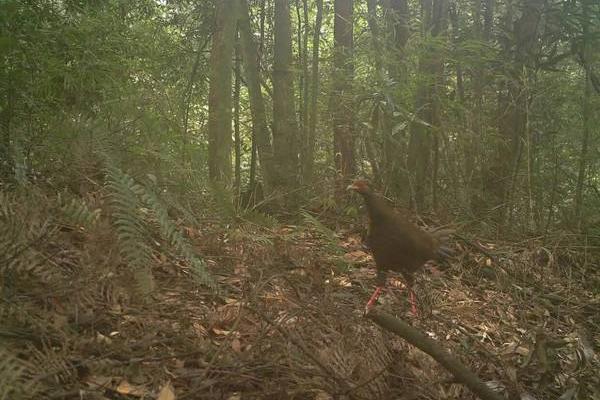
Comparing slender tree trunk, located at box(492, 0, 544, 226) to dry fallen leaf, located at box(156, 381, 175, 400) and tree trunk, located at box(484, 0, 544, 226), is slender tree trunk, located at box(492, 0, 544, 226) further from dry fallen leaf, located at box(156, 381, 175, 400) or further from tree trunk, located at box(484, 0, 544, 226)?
dry fallen leaf, located at box(156, 381, 175, 400)

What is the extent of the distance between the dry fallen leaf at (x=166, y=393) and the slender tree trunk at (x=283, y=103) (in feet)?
13.8

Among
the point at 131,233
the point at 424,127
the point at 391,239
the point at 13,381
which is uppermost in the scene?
the point at 424,127

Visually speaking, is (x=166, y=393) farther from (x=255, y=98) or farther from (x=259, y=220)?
(x=255, y=98)

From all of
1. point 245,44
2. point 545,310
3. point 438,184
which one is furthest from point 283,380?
point 245,44

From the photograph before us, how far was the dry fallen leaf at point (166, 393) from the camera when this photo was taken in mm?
2057

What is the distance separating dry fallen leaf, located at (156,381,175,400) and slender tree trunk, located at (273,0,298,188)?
4.22 meters

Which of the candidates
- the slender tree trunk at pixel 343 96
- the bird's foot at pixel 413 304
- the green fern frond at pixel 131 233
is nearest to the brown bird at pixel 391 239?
the bird's foot at pixel 413 304

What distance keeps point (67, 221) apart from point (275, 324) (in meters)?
1.36

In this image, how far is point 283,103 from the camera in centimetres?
640

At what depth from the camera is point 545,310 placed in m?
4.16

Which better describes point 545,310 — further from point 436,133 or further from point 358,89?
point 358,89

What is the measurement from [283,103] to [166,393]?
4681 millimetres

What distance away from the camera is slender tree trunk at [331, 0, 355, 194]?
235 inches

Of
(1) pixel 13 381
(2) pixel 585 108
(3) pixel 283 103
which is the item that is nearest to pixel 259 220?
(3) pixel 283 103
